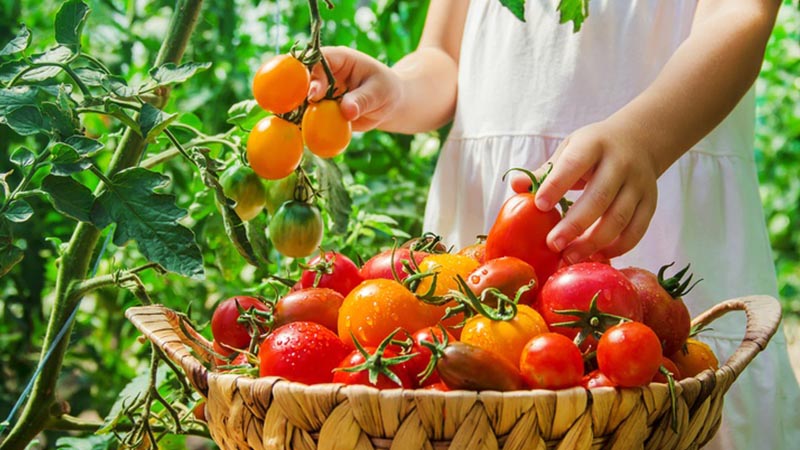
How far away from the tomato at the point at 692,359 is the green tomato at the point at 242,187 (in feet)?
1.64

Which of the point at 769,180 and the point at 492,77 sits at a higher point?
the point at 492,77

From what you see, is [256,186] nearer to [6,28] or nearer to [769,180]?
[6,28]

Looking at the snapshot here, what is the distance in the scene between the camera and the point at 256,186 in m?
1.01

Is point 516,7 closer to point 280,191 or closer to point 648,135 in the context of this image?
point 648,135

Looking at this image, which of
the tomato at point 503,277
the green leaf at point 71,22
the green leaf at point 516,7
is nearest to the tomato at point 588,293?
the tomato at point 503,277

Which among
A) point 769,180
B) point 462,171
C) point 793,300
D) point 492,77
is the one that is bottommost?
point 793,300

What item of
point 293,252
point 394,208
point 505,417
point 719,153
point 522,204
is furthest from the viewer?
point 394,208

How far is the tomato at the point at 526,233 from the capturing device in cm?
81

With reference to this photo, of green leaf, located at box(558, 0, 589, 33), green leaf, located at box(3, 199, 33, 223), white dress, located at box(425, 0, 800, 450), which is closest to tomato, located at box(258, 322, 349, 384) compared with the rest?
green leaf, located at box(3, 199, 33, 223)

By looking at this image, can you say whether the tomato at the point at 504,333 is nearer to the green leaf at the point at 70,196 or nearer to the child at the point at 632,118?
the child at the point at 632,118

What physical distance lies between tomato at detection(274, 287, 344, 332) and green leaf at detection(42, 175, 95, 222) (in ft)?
0.60

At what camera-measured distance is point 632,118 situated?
872mm

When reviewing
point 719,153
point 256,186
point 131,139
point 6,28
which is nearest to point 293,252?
point 256,186

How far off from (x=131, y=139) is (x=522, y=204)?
1.32 feet
